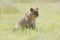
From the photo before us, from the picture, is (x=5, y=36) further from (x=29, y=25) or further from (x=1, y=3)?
(x=1, y=3)

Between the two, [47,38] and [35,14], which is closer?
[47,38]

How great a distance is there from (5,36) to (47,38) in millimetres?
1109

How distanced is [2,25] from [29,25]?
1.00m

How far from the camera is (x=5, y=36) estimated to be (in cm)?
745

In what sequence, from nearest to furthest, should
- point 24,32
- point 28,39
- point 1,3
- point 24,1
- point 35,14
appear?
point 28,39 < point 24,32 < point 35,14 < point 1,3 < point 24,1

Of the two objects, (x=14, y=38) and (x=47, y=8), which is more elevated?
(x=14, y=38)

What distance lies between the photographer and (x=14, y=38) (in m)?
7.20

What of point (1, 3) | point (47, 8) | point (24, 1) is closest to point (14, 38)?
point (1, 3)

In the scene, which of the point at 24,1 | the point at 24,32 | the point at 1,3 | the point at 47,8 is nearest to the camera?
the point at 24,32

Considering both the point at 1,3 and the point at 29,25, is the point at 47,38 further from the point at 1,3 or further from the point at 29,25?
the point at 1,3

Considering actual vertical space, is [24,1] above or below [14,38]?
below

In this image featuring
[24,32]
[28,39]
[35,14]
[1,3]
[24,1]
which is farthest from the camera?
[24,1]

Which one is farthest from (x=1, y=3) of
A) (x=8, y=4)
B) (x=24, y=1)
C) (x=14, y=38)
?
(x=14, y=38)

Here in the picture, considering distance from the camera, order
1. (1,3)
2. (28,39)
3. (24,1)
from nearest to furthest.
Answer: (28,39), (1,3), (24,1)
